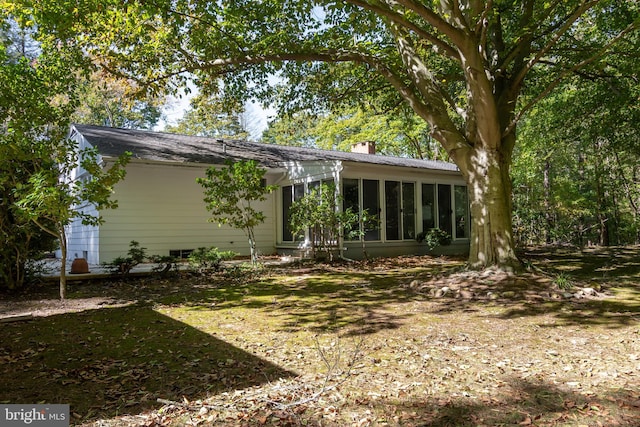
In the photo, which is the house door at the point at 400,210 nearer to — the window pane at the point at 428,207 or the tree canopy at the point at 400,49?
the window pane at the point at 428,207

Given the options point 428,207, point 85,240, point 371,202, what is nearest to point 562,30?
point 371,202

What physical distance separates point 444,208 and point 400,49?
7.55 m

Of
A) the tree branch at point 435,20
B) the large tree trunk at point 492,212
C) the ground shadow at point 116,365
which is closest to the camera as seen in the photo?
the ground shadow at point 116,365

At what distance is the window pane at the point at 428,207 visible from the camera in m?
13.9

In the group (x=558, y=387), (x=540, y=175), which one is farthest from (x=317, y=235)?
(x=540, y=175)

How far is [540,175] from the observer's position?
22.4 m

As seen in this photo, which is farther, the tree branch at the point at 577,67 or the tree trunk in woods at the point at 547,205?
the tree trunk in woods at the point at 547,205

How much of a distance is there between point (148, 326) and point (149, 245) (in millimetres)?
6922

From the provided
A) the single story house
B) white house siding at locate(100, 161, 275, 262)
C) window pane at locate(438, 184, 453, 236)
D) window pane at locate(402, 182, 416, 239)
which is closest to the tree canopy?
the single story house

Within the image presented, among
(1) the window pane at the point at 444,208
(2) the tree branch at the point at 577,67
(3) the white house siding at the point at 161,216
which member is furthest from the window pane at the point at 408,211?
(2) the tree branch at the point at 577,67

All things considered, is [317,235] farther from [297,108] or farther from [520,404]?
[520,404]

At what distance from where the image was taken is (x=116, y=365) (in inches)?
140

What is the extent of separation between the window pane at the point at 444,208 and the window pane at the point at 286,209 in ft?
17.4

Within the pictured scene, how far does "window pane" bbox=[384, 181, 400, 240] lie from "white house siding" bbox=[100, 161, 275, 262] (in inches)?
181
